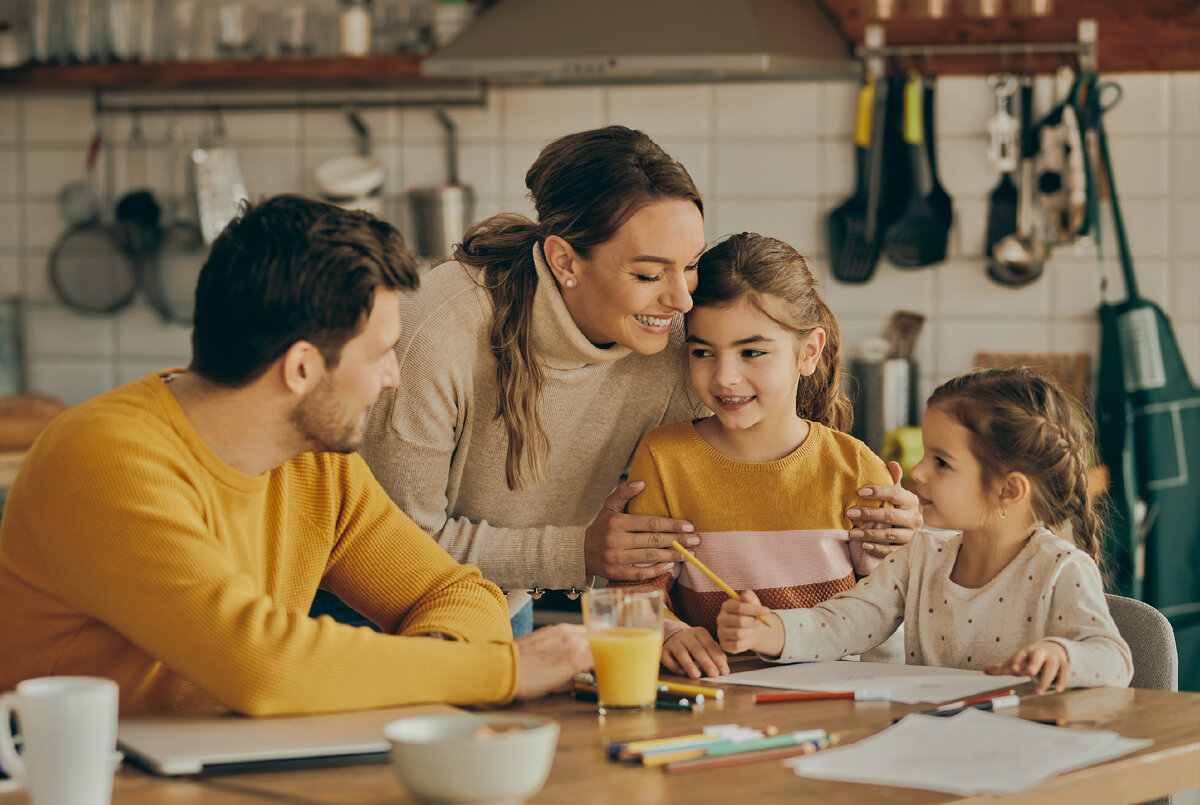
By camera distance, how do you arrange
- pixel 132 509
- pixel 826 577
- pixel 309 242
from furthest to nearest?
pixel 826 577
pixel 309 242
pixel 132 509

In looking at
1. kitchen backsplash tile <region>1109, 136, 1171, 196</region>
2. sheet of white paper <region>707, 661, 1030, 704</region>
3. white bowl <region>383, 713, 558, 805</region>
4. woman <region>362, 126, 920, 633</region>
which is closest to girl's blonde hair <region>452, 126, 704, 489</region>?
woman <region>362, 126, 920, 633</region>

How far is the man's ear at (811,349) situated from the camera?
1758 millimetres

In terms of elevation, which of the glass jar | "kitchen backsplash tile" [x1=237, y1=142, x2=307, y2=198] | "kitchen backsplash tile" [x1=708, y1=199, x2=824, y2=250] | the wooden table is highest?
the glass jar

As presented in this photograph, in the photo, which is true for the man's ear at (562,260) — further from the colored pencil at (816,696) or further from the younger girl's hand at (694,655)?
the colored pencil at (816,696)

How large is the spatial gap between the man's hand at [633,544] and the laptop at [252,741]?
0.53m

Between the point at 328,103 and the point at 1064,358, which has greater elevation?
the point at 328,103

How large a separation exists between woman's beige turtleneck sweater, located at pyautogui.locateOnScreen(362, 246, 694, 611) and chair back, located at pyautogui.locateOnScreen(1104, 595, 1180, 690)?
0.67 m

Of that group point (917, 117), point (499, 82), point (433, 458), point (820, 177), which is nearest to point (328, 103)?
point (499, 82)

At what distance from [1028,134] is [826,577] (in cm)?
184

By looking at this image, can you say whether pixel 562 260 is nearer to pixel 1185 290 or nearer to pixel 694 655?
pixel 694 655

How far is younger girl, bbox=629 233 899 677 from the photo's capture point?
5.48ft

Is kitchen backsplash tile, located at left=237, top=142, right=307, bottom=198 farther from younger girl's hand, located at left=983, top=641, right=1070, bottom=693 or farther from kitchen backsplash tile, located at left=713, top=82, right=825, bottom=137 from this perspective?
younger girl's hand, located at left=983, top=641, right=1070, bottom=693

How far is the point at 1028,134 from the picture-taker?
123 inches

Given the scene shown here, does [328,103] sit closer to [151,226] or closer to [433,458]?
[151,226]
